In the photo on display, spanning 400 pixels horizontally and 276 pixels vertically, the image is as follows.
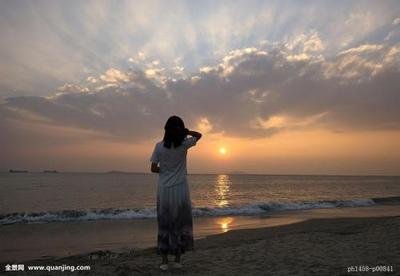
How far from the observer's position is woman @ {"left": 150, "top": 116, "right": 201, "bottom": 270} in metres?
5.84

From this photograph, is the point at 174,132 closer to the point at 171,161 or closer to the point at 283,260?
the point at 171,161

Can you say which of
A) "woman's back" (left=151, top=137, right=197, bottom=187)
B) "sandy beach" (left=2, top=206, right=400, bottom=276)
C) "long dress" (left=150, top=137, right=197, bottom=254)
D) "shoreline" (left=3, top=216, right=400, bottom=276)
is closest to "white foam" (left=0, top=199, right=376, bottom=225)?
"sandy beach" (left=2, top=206, right=400, bottom=276)

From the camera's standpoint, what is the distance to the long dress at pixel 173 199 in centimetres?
589

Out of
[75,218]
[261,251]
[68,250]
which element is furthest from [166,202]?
[75,218]

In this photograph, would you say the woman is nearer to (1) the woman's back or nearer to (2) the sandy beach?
(1) the woman's back

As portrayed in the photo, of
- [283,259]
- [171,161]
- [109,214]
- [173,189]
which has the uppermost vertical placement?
[171,161]

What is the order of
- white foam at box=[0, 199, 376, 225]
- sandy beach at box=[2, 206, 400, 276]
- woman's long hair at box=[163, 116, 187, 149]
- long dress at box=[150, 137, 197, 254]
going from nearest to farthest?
woman's long hair at box=[163, 116, 187, 149]
long dress at box=[150, 137, 197, 254]
sandy beach at box=[2, 206, 400, 276]
white foam at box=[0, 199, 376, 225]

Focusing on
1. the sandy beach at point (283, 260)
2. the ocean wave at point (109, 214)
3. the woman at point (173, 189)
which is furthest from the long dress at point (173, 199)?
the ocean wave at point (109, 214)

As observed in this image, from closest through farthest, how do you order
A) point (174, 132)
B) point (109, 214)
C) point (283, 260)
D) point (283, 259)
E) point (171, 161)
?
point (174, 132), point (171, 161), point (283, 260), point (283, 259), point (109, 214)

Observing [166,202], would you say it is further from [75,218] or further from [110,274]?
[75,218]

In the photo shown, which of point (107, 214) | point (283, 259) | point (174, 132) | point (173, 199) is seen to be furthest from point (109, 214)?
point (174, 132)

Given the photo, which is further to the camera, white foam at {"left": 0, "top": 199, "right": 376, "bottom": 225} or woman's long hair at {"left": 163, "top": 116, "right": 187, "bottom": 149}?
white foam at {"left": 0, "top": 199, "right": 376, "bottom": 225}

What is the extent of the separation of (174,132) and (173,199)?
1.06 m

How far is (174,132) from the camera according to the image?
19.0 feet
